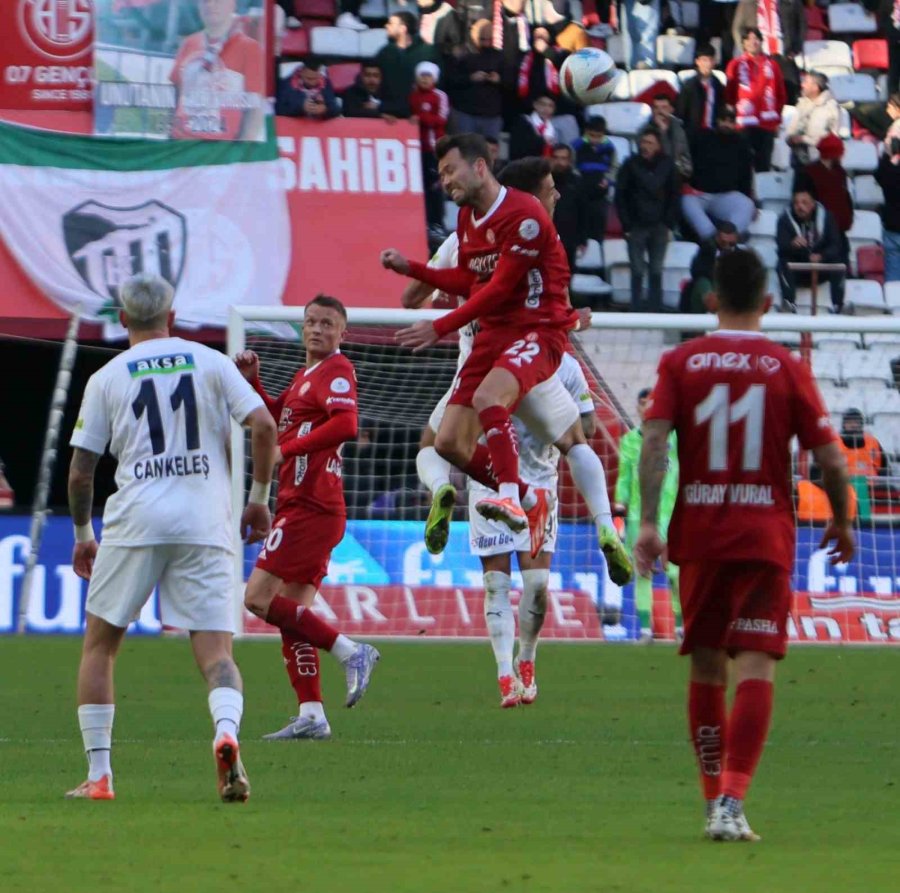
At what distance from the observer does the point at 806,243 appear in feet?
74.3

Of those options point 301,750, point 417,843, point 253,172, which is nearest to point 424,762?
point 301,750

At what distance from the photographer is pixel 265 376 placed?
59.3 feet

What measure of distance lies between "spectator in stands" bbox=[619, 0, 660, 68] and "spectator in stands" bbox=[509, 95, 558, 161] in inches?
123

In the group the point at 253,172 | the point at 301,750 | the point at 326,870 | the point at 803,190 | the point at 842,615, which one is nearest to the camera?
the point at 326,870

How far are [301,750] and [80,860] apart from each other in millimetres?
3388

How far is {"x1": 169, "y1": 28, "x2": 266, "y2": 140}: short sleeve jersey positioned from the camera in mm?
20312

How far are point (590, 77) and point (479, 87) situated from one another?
2554 mm

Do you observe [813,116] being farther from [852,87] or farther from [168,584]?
[168,584]

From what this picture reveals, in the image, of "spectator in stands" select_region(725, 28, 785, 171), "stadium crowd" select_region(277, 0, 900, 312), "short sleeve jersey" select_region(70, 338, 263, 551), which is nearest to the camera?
"short sleeve jersey" select_region(70, 338, 263, 551)

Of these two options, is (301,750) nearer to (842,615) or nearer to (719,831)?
(719,831)

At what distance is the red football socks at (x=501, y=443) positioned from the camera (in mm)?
10180

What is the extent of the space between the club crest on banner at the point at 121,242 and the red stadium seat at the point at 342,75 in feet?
12.5

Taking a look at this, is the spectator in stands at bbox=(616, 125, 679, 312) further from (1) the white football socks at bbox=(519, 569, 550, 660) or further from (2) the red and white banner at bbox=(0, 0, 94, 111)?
(1) the white football socks at bbox=(519, 569, 550, 660)

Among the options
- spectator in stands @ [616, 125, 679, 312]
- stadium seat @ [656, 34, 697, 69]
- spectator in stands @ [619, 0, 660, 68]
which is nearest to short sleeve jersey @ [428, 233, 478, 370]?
spectator in stands @ [616, 125, 679, 312]
